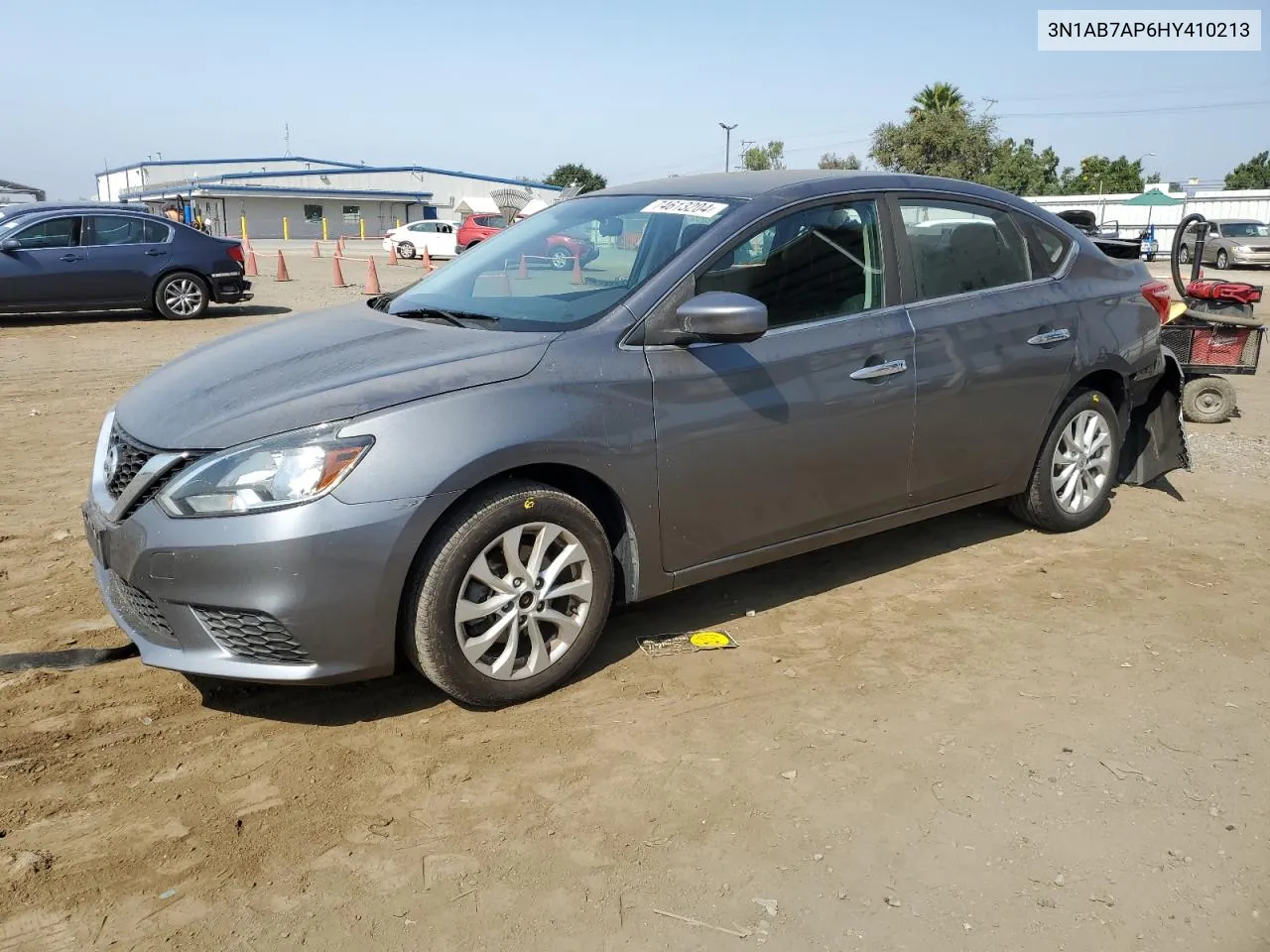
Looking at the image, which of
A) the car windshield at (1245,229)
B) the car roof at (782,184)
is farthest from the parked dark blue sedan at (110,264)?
the car windshield at (1245,229)

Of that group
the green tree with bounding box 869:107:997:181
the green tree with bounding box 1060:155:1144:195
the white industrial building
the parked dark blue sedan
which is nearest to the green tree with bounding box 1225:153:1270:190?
the green tree with bounding box 1060:155:1144:195

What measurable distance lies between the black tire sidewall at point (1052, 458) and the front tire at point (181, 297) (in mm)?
12538

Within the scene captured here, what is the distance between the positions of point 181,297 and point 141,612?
12.4 m

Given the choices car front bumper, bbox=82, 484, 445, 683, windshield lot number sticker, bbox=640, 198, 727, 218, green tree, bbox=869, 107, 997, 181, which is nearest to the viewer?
car front bumper, bbox=82, 484, 445, 683

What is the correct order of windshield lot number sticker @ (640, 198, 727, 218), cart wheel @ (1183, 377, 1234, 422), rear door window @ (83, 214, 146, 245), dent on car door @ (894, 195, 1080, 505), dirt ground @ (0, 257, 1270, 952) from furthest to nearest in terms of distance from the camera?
rear door window @ (83, 214, 146, 245) < cart wheel @ (1183, 377, 1234, 422) < dent on car door @ (894, 195, 1080, 505) < windshield lot number sticker @ (640, 198, 727, 218) < dirt ground @ (0, 257, 1270, 952)

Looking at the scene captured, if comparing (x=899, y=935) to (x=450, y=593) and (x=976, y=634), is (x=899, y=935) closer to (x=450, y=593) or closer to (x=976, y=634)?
(x=450, y=593)

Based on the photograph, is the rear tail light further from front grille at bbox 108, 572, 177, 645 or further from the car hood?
front grille at bbox 108, 572, 177, 645

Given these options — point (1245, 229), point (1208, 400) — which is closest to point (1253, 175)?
point (1245, 229)

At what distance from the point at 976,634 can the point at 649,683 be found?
1.38 meters

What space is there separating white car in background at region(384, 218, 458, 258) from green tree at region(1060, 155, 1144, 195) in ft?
185

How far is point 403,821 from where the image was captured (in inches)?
116

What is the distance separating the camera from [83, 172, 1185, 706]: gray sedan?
3.16 m

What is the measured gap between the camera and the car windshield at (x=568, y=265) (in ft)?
12.8

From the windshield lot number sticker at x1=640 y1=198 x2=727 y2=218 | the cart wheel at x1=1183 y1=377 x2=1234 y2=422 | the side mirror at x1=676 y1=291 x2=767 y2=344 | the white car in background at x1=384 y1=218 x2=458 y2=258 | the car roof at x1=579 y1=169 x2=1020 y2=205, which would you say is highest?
the white car in background at x1=384 y1=218 x2=458 y2=258
